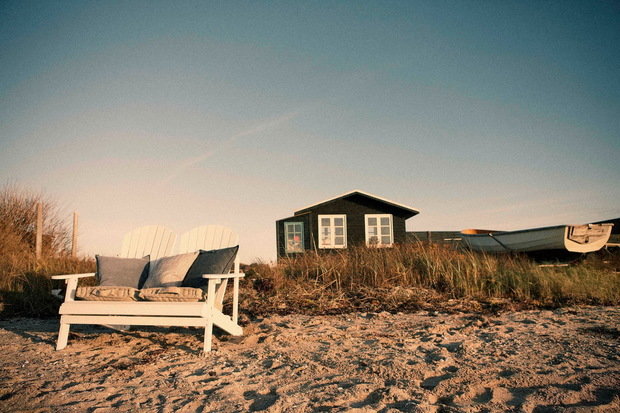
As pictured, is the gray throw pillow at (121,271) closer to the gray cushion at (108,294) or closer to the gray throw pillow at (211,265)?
the gray cushion at (108,294)

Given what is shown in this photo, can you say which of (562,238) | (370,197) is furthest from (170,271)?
(370,197)

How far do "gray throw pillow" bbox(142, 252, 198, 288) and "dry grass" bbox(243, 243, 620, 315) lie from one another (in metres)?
1.21

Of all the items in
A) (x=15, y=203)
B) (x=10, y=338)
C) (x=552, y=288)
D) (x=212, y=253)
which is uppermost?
(x=15, y=203)

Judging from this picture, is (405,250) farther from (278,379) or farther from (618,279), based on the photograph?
(278,379)

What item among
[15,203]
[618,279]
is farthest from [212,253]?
[15,203]

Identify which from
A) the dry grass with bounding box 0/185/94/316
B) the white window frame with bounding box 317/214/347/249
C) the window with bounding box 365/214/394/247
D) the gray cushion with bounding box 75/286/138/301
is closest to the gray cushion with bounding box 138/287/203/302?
the gray cushion with bounding box 75/286/138/301

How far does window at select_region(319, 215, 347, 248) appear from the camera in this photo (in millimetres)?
16516

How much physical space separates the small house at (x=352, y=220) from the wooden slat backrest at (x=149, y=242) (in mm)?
11795

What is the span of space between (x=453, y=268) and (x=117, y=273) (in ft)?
15.6

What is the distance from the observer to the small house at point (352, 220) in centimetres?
1648

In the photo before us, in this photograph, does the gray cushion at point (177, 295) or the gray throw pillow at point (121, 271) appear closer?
the gray cushion at point (177, 295)

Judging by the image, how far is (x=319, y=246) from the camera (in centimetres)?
1617

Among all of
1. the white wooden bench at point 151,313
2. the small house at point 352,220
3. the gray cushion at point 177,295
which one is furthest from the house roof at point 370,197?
the gray cushion at point 177,295

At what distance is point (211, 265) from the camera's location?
3.83m
